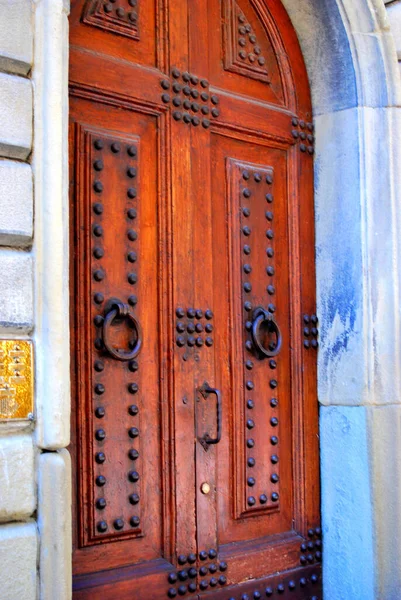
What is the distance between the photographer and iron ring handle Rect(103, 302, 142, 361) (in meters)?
2.44

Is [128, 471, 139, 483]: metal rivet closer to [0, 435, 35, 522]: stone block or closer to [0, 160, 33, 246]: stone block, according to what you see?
[0, 435, 35, 522]: stone block

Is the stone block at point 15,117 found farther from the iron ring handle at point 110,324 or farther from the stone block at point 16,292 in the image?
the iron ring handle at point 110,324

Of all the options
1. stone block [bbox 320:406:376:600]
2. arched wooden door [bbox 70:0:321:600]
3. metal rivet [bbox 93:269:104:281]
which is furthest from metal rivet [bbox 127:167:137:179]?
stone block [bbox 320:406:376:600]

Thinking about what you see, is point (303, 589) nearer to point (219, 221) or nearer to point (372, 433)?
point (372, 433)

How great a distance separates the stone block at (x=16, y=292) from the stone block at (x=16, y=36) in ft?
1.65

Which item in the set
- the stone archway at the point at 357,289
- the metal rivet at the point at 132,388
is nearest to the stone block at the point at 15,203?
the metal rivet at the point at 132,388

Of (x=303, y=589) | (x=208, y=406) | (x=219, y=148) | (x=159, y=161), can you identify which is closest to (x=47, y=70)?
(x=159, y=161)

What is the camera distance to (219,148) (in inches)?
116

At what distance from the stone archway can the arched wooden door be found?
8 cm

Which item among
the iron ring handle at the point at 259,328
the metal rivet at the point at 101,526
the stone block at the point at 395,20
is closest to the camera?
the metal rivet at the point at 101,526

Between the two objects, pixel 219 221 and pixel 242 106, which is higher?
pixel 242 106

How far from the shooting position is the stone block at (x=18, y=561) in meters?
1.96

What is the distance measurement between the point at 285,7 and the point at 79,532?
2189mm

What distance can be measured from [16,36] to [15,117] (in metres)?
0.22
